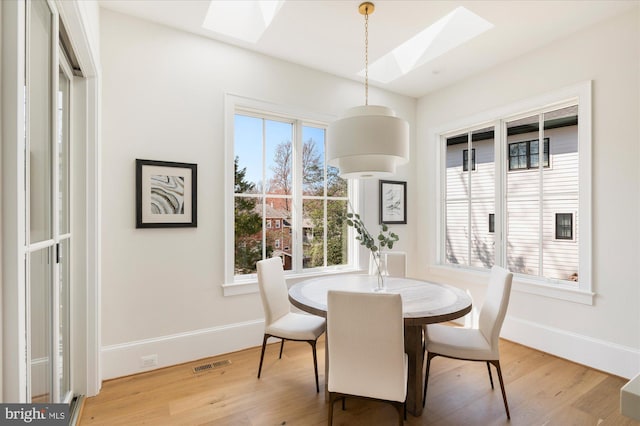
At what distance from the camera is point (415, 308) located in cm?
199

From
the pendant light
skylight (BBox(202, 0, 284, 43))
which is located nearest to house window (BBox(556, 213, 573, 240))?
the pendant light

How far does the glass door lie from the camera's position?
125 cm

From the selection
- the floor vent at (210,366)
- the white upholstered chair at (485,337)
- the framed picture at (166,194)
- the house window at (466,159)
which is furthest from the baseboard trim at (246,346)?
the house window at (466,159)

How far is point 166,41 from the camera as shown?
281 centimetres

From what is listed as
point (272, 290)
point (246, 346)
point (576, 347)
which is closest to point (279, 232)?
point (272, 290)

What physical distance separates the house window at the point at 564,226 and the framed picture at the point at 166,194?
341 centimetres

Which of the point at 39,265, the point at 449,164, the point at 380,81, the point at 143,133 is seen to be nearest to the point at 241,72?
the point at 143,133

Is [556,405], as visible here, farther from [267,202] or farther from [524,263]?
[267,202]

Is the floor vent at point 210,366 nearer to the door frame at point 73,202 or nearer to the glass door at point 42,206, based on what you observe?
the door frame at point 73,202

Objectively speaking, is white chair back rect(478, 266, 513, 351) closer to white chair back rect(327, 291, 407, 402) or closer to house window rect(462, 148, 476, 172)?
white chair back rect(327, 291, 407, 402)

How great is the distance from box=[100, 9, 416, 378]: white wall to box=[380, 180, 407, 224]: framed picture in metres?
1.81

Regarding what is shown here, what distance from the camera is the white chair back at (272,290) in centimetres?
254

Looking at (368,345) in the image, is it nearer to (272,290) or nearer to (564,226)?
(272,290)

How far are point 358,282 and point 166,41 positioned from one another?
2.65 m
